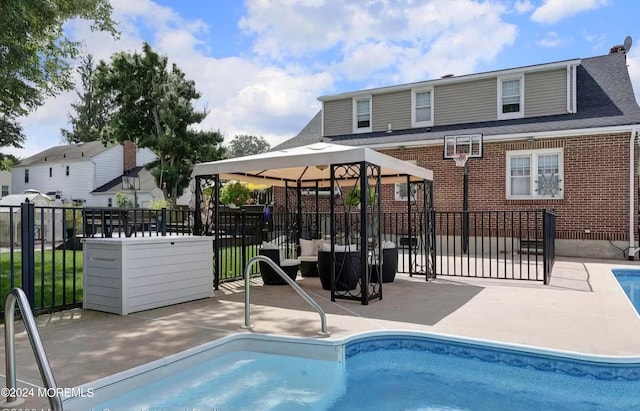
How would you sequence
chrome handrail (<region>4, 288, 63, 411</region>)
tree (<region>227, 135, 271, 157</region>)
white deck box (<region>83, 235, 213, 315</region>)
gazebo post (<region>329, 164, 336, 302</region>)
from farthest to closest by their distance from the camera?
tree (<region>227, 135, 271, 157</region>) → gazebo post (<region>329, 164, 336, 302</region>) → white deck box (<region>83, 235, 213, 315</region>) → chrome handrail (<region>4, 288, 63, 411</region>)

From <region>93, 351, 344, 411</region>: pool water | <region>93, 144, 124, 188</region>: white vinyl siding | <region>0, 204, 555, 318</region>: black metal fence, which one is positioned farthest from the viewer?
<region>93, 144, 124, 188</region>: white vinyl siding

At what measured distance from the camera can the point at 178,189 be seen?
25.7 m

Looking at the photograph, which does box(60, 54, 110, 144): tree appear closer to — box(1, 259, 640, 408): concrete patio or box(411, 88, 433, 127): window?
box(411, 88, 433, 127): window

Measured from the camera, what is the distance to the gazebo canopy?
6445mm

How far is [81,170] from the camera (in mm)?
32000

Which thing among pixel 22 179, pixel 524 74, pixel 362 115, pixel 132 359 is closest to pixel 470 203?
pixel 524 74

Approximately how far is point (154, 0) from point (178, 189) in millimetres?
14797

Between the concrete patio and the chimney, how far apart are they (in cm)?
2942

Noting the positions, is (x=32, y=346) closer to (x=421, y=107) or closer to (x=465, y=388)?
(x=465, y=388)

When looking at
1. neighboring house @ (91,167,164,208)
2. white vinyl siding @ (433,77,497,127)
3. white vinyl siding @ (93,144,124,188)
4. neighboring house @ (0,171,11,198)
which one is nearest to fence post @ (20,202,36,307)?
white vinyl siding @ (433,77,497,127)

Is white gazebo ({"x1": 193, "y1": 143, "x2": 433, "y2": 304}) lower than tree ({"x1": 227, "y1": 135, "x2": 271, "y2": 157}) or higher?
lower

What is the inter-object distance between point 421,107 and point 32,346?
53.7 feet

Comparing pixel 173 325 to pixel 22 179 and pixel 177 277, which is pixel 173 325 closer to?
pixel 177 277

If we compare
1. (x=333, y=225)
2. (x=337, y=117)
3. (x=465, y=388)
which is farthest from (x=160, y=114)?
(x=465, y=388)
